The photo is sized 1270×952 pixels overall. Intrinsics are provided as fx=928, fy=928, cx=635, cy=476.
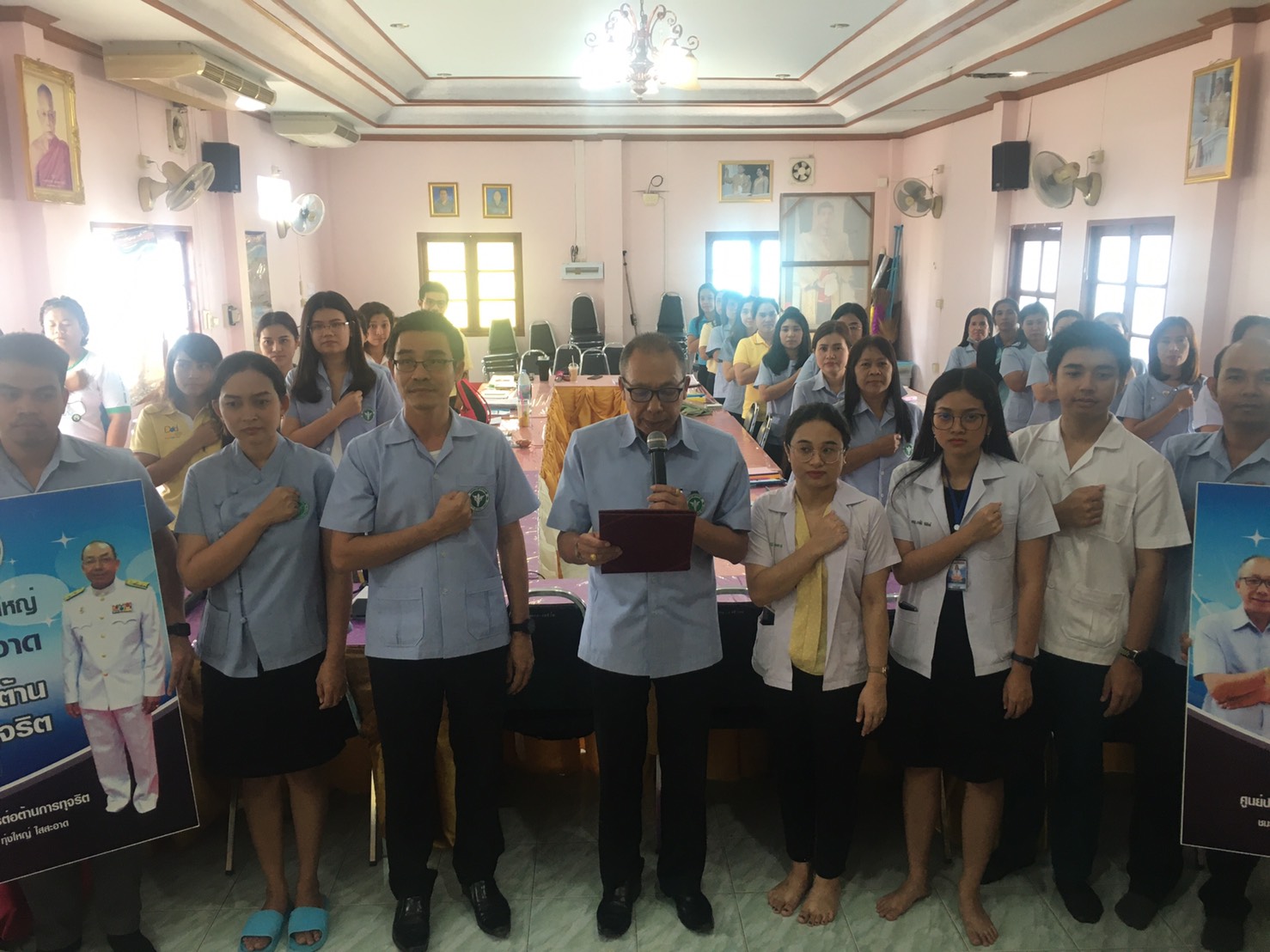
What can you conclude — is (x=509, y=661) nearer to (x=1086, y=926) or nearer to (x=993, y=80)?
(x=1086, y=926)

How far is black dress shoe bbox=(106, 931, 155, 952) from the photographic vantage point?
2494 millimetres

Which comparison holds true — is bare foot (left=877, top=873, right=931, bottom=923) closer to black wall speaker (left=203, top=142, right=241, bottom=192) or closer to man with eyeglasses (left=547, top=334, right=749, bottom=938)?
man with eyeglasses (left=547, top=334, right=749, bottom=938)

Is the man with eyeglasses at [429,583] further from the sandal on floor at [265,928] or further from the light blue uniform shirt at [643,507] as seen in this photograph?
the sandal on floor at [265,928]

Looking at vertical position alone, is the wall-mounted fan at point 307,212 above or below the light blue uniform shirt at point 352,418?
above

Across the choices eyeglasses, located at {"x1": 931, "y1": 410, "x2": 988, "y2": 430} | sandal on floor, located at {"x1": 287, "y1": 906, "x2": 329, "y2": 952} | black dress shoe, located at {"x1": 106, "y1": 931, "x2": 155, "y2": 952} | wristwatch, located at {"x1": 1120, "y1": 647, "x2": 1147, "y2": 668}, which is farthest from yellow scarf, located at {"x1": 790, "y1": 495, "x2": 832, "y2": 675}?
black dress shoe, located at {"x1": 106, "y1": 931, "x2": 155, "y2": 952}

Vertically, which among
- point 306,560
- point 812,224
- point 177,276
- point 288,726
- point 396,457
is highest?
point 812,224

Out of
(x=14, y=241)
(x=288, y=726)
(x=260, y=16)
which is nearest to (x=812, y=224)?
(x=260, y=16)

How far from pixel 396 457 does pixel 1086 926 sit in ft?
7.57

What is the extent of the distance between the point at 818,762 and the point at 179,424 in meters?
2.45

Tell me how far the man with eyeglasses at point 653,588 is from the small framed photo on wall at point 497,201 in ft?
33.2

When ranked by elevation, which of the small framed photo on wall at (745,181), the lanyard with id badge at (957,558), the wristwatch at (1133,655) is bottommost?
the wristwatch at (1133,655)

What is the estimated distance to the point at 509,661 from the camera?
99.2 inches

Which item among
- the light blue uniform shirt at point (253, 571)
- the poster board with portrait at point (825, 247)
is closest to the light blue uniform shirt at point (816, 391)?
the light blue uniform shirt at point (253, 571)

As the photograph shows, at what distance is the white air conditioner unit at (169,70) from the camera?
235 inches
